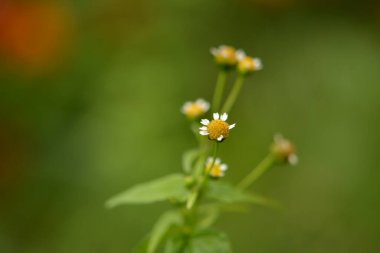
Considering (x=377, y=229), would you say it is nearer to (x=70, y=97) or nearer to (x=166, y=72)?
(x=166, y=72)

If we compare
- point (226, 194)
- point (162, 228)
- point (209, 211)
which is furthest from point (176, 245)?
point (209, 211)

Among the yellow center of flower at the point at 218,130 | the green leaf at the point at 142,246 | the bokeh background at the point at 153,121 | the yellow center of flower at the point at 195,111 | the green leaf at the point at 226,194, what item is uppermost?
the bokeh background at the point at 153,121

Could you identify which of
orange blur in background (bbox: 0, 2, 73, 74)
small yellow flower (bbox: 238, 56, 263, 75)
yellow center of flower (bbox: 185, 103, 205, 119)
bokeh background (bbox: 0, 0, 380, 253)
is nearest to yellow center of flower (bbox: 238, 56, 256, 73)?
small yellow flower (bbox: 238, 56, 263, 75)

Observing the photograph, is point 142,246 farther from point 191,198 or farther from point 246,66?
point 246,66

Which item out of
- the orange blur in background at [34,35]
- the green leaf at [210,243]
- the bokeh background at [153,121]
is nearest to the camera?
the green leaf at [210,243]

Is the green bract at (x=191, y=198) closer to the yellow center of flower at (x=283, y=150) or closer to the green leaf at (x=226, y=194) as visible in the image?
the green leaf at (x=226, y=194)

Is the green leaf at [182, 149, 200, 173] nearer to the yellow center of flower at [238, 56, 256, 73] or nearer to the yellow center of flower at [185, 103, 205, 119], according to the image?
the yellow center of flower at [185, 103, 205, 119]

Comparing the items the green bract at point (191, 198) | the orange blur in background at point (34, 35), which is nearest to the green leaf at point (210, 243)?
the green bract at point (191, 198)
